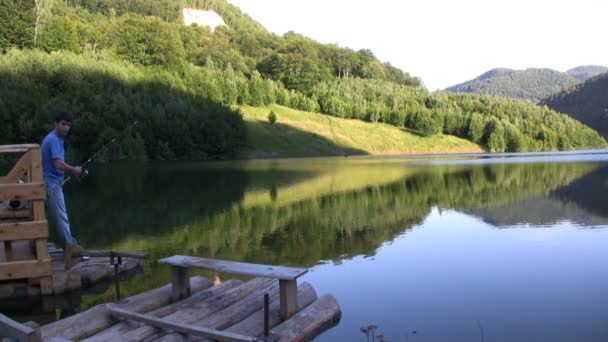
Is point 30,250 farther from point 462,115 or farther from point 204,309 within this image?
point 462,115

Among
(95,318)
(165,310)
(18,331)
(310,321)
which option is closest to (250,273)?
(310,321)

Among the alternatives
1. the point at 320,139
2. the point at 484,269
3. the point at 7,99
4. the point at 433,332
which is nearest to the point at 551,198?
the point at 484,269

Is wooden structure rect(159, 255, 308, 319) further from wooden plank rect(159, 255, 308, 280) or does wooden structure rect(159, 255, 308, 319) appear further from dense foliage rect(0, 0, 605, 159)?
dense foliage rect(0, 0, 605, 159)

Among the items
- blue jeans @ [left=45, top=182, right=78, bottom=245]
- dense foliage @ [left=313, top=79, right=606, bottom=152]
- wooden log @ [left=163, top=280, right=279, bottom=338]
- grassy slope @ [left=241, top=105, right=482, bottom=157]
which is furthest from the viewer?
dense foliage @ [left=313, top=79, right=606, bottom=152]

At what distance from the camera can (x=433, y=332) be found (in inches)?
356

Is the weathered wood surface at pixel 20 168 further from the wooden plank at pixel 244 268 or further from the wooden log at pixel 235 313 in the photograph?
the wooden log at pixel 235 313

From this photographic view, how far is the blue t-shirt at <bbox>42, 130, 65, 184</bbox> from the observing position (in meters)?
10.9

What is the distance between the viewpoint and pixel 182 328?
299 inches

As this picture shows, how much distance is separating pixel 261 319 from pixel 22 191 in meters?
5.78

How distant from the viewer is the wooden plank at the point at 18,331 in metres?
4.67

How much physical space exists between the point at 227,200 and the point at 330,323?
68.4 feet

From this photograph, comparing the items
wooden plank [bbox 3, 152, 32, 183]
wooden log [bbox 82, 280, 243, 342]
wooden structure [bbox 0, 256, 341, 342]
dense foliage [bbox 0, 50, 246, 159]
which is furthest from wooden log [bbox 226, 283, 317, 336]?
dense foliage [bbox 0, 50, 246, 159]

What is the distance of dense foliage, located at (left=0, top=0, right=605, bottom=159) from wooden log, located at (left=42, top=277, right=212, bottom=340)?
207ft

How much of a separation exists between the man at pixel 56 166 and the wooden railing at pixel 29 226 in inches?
18.4
